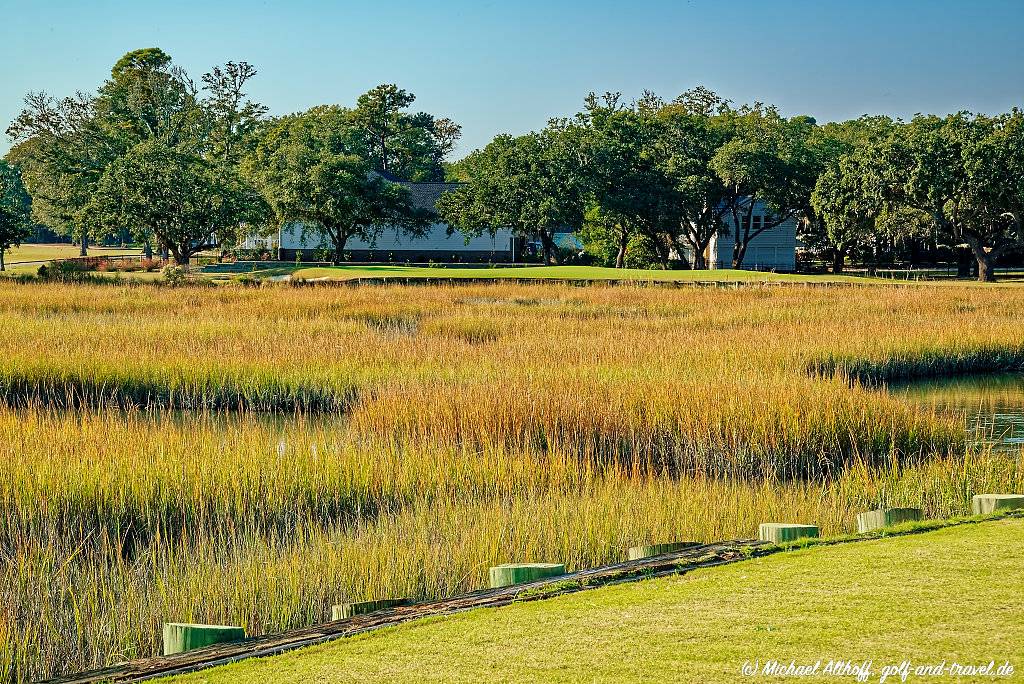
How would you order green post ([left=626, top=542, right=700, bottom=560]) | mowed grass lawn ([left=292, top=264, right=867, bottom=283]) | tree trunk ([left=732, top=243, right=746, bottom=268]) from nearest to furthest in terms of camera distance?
green post ([left=626, top=542, right=700, bottom=560]) < mowed grass lawn ([left=292, top=264, right=867, bottom=283]) < tree trunk ([left=732, top=243, right=746, bottom=268])

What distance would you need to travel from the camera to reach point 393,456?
11711mm

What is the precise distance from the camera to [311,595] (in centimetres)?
723

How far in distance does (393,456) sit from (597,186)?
2149 inches

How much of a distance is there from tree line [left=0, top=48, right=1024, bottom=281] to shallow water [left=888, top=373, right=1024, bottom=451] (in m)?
38.2

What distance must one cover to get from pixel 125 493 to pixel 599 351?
1162cm

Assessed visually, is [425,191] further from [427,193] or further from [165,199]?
[165,199]

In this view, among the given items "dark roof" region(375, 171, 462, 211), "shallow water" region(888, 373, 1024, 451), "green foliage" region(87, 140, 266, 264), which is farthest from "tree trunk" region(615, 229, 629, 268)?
"shallow water" region(888, 373, 1024, 451)

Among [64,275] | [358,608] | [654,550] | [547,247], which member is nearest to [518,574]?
[358,608]

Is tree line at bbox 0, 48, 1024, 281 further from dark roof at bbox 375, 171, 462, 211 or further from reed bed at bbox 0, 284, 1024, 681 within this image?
reed bed at bbox 0, 284, 1024, 681

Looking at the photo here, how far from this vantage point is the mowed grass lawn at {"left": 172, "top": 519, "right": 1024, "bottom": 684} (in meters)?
4.46

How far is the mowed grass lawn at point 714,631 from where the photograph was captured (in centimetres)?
446

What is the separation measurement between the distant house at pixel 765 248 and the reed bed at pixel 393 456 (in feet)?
163

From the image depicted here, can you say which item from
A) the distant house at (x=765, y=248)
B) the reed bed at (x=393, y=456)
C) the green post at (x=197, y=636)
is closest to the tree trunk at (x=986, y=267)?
the distant house at (x=765, y=248)

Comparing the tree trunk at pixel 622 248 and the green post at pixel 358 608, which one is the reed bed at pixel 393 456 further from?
the tree trunk at pixel 622 248
